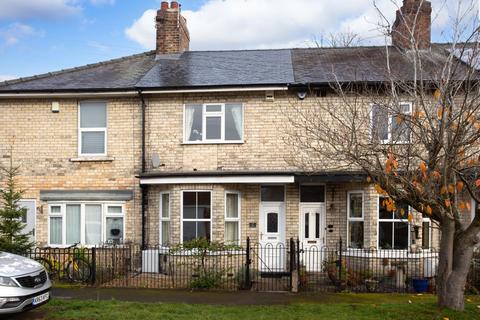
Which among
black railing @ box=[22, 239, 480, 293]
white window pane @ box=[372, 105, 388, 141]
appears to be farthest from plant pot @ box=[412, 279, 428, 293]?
white window pane @ box=[372, 105, 388, 141]

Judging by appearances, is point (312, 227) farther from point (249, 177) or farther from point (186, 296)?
point (186, 296)

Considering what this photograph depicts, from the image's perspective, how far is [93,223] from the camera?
13.9 meters

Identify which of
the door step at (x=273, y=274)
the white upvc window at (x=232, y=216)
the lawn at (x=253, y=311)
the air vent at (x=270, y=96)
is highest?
the air vent at (x=270, y=96)

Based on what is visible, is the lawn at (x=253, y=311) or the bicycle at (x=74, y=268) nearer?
the lawn at (x=253, y=311)

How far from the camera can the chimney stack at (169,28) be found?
1614 cm

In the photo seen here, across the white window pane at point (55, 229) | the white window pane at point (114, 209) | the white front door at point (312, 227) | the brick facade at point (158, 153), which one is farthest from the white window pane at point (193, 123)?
the white window pane at point (55, 229)

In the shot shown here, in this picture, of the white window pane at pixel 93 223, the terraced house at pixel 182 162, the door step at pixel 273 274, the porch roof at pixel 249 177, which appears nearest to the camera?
the porch roof at pixel 249 177

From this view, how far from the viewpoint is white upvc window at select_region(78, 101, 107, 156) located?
13906 millimetres

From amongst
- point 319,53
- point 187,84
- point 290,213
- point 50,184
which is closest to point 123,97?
point 187,84

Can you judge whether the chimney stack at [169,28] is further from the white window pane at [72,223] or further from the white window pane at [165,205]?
the white window pane at [72,223]

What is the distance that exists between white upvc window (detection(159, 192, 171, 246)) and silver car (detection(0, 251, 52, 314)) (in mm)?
5600

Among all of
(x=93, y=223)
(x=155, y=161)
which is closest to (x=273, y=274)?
(x=155, y=161)

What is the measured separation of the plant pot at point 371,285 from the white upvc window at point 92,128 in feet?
27.9

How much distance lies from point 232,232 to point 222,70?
5.24 metres
